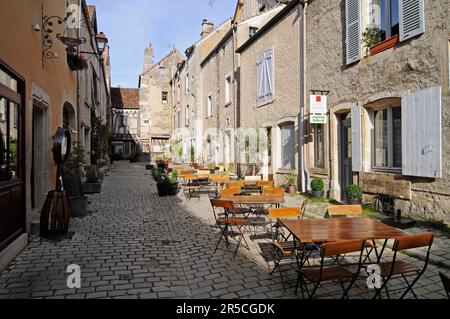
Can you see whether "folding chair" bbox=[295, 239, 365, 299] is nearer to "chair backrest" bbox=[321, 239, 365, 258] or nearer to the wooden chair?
"chair backrest" bbox=[321, 239, 365, 258]

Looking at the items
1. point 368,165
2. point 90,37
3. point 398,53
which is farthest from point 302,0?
point 90,37

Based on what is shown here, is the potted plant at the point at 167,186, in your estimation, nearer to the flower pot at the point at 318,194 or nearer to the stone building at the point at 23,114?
the stone building at the point at 23,114

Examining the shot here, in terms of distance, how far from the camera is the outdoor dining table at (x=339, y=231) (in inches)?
130

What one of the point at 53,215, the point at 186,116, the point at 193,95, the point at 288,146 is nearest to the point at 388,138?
the point at 288,146

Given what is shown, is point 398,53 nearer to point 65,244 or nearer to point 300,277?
point 300,277

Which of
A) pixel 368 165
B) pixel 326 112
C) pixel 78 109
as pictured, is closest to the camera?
pixel 368 165

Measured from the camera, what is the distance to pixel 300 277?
3234 millimetres

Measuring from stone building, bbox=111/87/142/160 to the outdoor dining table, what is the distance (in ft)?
112

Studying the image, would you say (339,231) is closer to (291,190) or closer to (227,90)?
(291,190)

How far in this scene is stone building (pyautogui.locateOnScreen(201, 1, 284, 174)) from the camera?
1550 cm

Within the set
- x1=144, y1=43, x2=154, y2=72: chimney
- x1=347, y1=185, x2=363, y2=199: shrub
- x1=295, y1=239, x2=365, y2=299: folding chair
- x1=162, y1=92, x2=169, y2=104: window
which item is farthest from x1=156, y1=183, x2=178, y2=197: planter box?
x1=144, y1=43, x2=154, y2=72: chimney

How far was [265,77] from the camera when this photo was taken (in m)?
12.4

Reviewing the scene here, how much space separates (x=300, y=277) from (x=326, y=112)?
6480 mm

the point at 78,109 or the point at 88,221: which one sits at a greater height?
the point at 78,109
